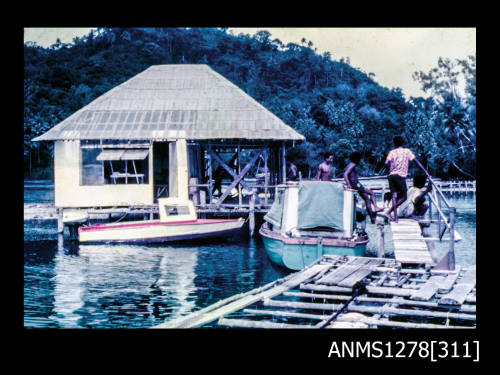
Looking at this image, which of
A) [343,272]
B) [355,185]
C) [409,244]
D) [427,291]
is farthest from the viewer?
[355,185]

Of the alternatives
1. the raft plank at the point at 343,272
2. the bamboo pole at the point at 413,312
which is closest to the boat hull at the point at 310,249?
the raft plank at the point at 343,272

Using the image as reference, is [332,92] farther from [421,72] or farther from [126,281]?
[126,281]

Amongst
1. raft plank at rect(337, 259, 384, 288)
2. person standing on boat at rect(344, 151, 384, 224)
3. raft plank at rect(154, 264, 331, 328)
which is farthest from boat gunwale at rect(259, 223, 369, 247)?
raft plank at rect(154, 264, 331, 328)

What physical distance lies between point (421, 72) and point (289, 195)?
52808mm

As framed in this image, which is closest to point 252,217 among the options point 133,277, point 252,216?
point 252,216

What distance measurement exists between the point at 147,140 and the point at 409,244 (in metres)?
14.4

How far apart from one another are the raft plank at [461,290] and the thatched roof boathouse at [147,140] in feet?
43.2

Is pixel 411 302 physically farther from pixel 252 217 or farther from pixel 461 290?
pixel 252 217

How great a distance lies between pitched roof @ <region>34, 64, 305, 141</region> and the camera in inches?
963

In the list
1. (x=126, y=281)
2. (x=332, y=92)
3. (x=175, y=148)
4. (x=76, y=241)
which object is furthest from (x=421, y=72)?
(x=126, y=281)

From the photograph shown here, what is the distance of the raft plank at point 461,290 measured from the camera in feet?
30.2

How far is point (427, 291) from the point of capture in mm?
9820

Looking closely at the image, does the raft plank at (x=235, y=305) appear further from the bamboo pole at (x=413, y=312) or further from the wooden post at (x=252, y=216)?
the wooden post at (x=252, y=216)

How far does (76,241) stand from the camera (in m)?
23.1
